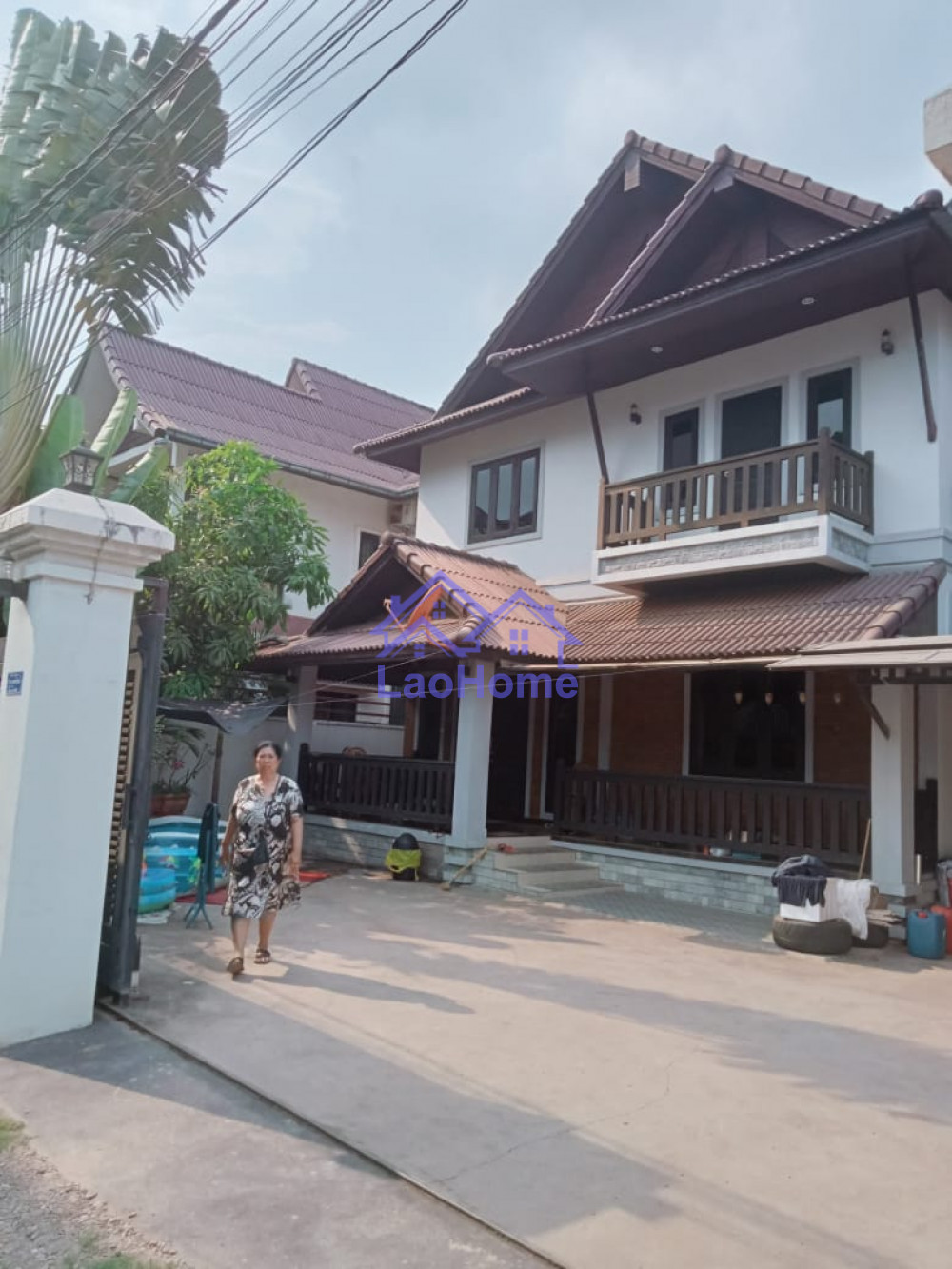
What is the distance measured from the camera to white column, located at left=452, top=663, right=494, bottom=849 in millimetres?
11000

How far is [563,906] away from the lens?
976 centimetres

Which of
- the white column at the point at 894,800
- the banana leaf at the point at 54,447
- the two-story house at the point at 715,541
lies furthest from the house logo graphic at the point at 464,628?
the banana leaf at the point at 54,447

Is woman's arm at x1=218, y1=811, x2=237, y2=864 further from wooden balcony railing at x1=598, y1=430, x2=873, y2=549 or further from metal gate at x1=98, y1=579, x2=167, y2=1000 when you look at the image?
wooden balcony railing at x1=598, y1=430, x2=873, y2=549

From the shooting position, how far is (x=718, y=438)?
11.9m

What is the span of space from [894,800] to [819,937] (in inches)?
67.0

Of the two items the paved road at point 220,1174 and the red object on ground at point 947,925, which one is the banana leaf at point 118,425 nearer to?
the paved road at point 220,1174

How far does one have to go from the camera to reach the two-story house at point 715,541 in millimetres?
9578

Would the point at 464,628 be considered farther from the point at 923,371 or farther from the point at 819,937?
the point at 923,371

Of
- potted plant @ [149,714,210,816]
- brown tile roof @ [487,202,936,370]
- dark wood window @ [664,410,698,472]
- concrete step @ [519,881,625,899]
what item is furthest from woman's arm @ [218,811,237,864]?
dark wood window @ [664,410,698,472]

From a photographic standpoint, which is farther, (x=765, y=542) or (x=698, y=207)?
(x=698, y=207)

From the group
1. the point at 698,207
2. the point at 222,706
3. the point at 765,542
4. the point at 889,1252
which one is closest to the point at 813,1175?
the point at 889,1252

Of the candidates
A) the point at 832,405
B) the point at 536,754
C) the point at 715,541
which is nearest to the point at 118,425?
the point at 715,541

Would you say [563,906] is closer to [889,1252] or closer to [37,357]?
[889,1252]

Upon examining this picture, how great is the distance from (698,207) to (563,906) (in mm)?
8996
